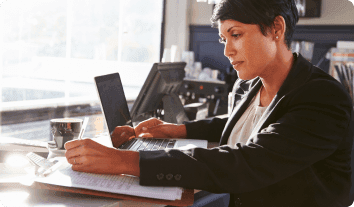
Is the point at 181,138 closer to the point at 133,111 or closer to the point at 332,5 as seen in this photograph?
the point at 133,111

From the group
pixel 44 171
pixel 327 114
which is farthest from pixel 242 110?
pixel 44 171

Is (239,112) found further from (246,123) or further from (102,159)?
(102,159)

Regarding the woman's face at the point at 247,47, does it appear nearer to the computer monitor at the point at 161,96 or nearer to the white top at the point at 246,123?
the white top at the point at 246,123

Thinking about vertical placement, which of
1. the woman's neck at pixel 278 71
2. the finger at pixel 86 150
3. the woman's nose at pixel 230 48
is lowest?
the finger at pixel 86 150

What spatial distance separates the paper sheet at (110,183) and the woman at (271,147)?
2 centimetres

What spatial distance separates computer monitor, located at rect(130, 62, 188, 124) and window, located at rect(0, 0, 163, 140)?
8.19ft

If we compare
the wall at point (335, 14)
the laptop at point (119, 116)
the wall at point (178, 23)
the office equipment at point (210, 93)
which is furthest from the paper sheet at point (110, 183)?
the wall at point (178, 23)

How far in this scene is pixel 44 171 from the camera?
0.95 metres

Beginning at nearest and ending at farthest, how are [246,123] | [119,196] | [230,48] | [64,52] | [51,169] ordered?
[119,196]
[51,169]
[230,48]
[246,123]
[64,52]

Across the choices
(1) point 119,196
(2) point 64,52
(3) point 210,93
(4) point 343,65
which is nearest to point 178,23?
(3) point 210,93

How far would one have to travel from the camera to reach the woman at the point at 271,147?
34.5 inches

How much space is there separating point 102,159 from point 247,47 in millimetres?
520

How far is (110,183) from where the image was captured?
0.88 m

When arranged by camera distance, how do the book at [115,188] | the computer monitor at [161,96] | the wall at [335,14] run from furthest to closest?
the wall at [335,14]
the computer monitor at [161,96]
the book at [115,188]
